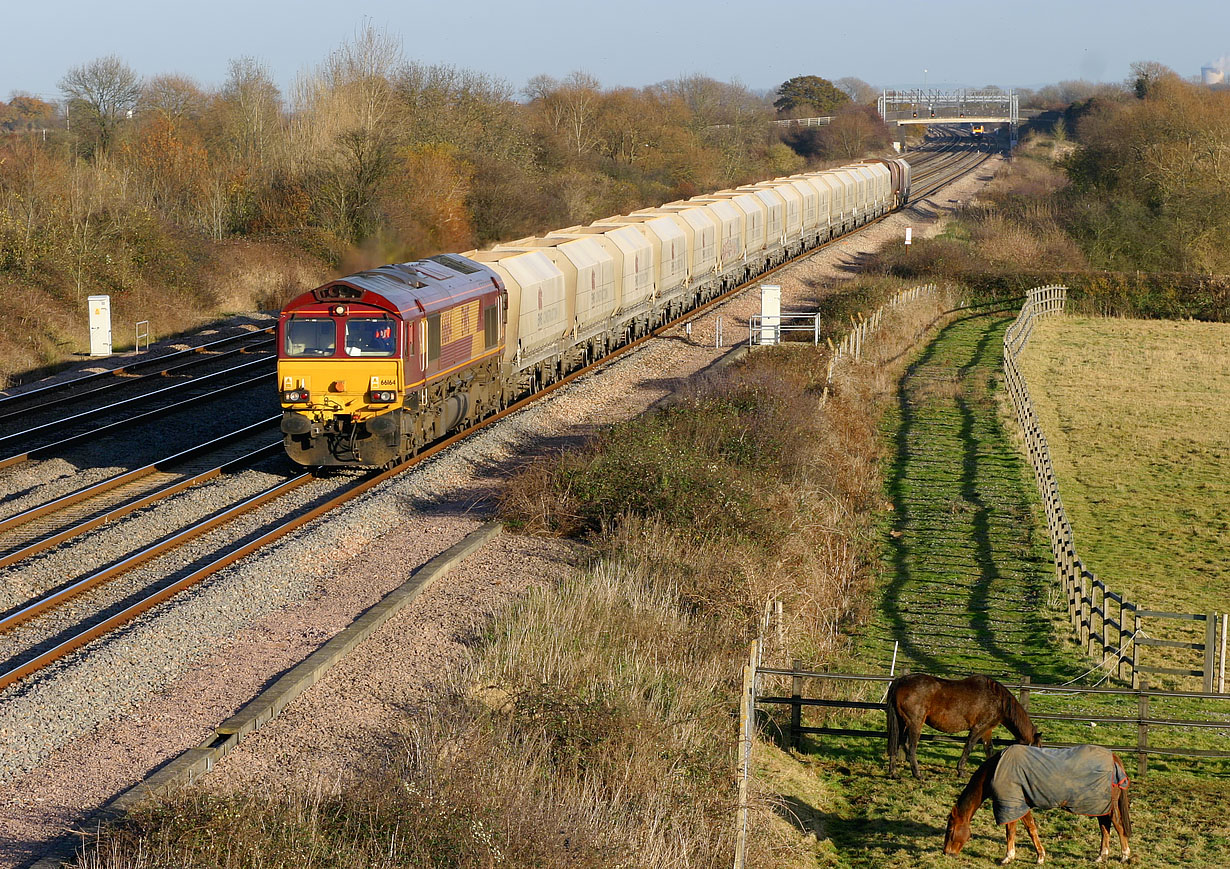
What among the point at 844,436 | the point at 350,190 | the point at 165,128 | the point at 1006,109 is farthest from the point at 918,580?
the point at 1006,109

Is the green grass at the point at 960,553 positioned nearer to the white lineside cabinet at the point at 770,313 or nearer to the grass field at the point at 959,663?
the grass field at the point at 959,663

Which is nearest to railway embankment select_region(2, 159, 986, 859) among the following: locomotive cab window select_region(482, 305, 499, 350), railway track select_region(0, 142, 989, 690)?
railway track select_region(0, 142, 989, 690)

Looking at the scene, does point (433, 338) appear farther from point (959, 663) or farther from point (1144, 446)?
point (1144, 446)

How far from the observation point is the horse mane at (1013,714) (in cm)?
1176

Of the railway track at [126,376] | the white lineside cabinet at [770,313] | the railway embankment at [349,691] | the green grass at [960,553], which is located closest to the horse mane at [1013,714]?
the railway embankment at [349,691]

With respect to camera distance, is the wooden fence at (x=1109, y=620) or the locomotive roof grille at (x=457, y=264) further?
the locomotive roof grille at (x=457, y=264)

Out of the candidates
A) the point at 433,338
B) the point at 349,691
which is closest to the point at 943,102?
the point at 433,338

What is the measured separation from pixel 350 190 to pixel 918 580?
34.7 m

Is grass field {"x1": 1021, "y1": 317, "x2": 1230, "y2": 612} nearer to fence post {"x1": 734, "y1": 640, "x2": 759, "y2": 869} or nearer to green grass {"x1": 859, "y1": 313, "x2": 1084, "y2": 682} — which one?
green grass {"x1": 859, "y1": 313, "x2": 1084, "y2": 682}

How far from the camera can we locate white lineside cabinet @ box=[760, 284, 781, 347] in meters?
33.4

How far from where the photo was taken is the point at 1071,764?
10211mm

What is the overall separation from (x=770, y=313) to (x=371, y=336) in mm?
15900

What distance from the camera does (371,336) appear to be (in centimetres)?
2014

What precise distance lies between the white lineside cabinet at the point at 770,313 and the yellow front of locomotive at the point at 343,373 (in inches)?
597
